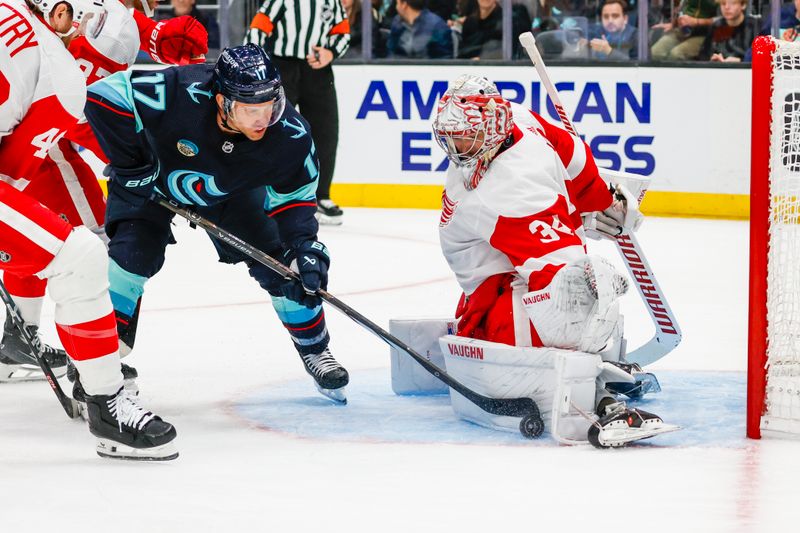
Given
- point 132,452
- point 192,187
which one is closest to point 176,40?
point 192,187

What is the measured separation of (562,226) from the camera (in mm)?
3133

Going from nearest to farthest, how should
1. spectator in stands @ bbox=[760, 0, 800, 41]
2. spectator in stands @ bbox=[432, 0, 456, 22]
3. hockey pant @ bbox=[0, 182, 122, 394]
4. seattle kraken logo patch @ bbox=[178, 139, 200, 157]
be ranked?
hockey pant @ bbox=[0, 182, 122, 394] < seattle kraken logo patch @ bbox=[178, 139, 200, 157] < spectator in stands @ bbox=[760, 0, 800, 41] < spectator in stands @ bbox=[432, 0, 456, 22]

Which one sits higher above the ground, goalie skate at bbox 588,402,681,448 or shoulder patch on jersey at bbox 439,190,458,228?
shoulder patch on jersey at bbox 439,190,458,228

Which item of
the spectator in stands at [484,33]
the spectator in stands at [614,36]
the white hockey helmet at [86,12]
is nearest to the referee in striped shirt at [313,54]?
the spectator in stands at [484,33]

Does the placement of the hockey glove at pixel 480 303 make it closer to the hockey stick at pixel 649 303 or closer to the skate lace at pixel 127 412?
the hockey stick at pixel 649 303

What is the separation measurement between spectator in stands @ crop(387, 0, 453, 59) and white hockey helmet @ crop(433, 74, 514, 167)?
4164 millimetres

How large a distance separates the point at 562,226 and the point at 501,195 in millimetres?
148

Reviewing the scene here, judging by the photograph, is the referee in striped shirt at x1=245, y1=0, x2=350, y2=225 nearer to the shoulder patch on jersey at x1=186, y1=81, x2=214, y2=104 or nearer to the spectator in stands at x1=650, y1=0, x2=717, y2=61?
the spectator in stands at x1=650, y1=0, x2=717, y2=61

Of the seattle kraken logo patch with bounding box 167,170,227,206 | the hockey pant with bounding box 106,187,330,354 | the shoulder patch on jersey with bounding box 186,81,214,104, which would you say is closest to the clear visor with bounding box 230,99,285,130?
the shoulder patch on jersey with bounding box 186,81,214,104

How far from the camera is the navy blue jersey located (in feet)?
10.5

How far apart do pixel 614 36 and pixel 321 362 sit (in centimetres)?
393

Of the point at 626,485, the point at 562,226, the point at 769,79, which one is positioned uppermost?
the point at 769,79

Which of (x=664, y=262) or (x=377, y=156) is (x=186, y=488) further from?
(x=377, y=156)

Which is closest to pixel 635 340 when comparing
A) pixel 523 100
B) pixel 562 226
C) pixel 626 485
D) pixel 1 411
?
pixel 562 226
